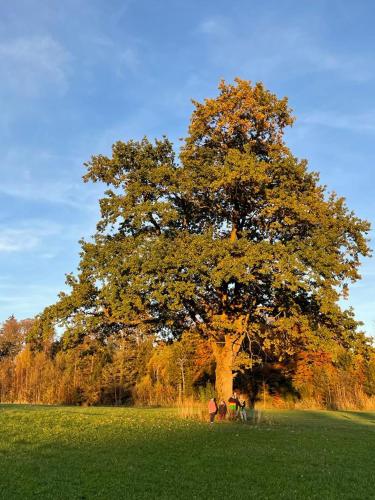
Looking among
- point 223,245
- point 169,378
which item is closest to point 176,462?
point 223,245

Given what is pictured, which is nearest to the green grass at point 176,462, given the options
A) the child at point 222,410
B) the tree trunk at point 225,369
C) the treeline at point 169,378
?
the child at point 222,410

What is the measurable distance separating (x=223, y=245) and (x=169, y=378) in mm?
34701

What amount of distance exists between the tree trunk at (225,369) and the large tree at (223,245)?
80 millimetres

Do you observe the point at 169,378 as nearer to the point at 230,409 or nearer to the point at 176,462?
the point at 230,409

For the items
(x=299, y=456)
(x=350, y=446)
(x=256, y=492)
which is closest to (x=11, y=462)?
(x=256, y=492)

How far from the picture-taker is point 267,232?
2873cm

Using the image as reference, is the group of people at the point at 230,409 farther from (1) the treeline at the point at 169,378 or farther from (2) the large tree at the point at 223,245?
(1) the treeline at the point at 169,378

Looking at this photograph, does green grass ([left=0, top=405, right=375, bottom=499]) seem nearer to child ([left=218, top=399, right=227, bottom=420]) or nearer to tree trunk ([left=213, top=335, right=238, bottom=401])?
child ([left=218, top=399, right=227, bottom=420])

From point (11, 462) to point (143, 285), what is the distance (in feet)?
40.9

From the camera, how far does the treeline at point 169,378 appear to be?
154 ft

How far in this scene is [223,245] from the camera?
A: 2467 centimetres

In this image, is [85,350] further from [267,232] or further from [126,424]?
[267,232]

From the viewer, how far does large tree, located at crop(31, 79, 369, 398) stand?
2458 cm

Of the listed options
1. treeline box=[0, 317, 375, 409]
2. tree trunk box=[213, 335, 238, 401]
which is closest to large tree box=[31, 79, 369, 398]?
tree trunk box=[213, 335, 238, 401]
